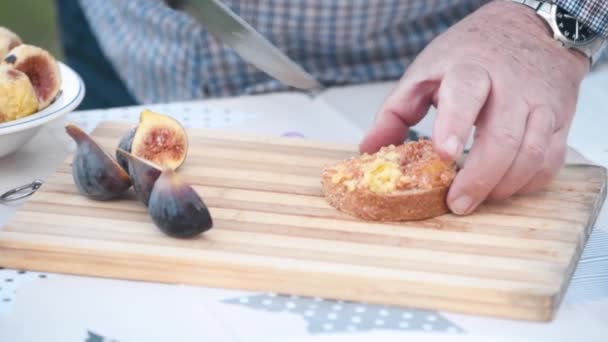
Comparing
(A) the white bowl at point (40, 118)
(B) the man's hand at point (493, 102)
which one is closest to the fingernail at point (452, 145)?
(B) the man's hand at point (493, 102)

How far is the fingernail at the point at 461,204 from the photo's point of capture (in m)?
1.71

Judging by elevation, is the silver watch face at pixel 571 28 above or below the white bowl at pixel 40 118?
above

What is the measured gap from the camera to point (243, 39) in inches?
77.6

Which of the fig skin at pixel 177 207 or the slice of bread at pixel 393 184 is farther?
the slice of bread at pixel 393 184

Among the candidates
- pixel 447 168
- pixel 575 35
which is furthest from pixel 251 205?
pixel 575 35

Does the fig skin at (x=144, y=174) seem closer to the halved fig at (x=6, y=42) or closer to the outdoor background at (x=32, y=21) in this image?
the halved fig at (x=6, y=42)

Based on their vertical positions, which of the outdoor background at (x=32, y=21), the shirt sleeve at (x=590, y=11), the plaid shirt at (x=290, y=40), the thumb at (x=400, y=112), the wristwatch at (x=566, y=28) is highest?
the shirt sleeve at (x=590, y=11)

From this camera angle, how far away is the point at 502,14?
1.98 meters

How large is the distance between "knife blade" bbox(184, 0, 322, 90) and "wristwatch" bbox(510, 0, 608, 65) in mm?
476

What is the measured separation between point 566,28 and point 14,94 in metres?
1.08

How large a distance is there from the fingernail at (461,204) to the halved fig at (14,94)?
2.70ft

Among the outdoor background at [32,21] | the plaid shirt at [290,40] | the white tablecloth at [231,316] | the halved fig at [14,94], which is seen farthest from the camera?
the outdoor background at [32,21]

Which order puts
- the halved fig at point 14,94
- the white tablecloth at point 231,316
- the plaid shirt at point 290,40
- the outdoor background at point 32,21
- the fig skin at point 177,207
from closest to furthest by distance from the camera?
1. the white tablecloth at point 231,316
2. the fig skin at point 177,207
3. the halved fig at point 14,94
4. the plaid shirt at point 290,40
5. the outdoor background at point 32,21

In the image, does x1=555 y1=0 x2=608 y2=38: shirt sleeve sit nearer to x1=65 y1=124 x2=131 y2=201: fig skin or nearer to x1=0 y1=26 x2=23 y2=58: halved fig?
x1=65 y1=124 x2=131 y2=201: fig skin
